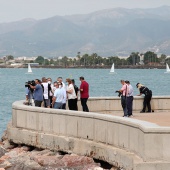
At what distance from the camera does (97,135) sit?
704 inches

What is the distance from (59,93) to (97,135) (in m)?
4.42

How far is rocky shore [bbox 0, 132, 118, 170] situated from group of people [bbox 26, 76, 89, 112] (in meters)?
2.26

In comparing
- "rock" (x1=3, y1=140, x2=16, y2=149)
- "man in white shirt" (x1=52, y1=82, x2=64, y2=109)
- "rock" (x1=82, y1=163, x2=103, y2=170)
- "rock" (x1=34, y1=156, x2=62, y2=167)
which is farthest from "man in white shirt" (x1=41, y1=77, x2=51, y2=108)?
"rock" (x1=82, y1=163, x2=103, y2=170)

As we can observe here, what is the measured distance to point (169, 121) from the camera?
21.5m

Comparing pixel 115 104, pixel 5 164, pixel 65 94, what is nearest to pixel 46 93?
pixel 65 94

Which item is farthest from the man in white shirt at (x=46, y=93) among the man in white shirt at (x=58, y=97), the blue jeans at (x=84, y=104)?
the man in white shirt at (x=58, y=97)

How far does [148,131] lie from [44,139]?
17.5 ft

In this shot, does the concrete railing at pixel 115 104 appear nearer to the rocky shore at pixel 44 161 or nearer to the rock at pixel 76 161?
the rocky shore at pixel 44 161

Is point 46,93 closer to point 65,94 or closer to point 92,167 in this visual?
point 65,94

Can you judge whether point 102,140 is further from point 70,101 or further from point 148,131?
point 70,101

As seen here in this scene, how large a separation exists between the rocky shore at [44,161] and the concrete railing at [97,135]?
28 centimetres

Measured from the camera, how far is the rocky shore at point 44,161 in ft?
57.0

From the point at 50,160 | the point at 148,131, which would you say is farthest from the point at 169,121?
the point at 148,131

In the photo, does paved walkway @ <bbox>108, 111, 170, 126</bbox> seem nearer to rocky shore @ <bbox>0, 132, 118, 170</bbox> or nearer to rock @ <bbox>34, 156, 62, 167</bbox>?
rocky shore @ <bbox>0, 132, 118, 170</bbox>
